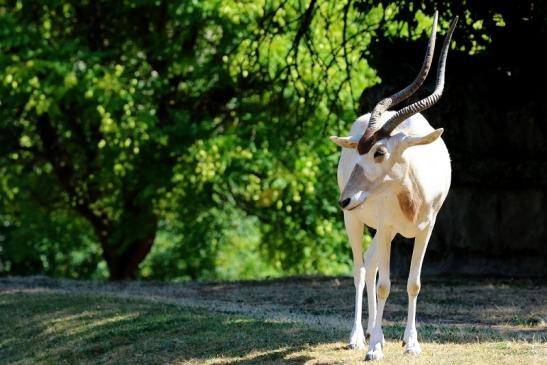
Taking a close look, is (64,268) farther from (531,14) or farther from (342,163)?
(342,163)

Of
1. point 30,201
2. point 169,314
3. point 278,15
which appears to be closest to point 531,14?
point 278,15

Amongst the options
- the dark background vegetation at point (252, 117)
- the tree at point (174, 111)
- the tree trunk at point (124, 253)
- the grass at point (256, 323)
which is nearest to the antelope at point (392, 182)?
the grass at point (256, 323)

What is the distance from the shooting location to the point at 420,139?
775 cm

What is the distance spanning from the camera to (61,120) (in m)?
20.4

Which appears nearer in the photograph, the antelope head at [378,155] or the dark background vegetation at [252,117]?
the antelope head at [378,155]

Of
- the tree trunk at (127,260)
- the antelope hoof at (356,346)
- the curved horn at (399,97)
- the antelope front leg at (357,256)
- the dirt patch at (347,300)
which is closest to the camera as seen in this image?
the curved horn at (399,97)

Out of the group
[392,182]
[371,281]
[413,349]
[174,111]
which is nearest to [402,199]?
[392,182]

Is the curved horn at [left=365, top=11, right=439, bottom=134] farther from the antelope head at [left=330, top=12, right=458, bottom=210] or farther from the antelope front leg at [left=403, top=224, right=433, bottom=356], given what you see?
the antelope front leg at [left=403, top=224, right=433, bottom=356]

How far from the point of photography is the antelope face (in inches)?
304

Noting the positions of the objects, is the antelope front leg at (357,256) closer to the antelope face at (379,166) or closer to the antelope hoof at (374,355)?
the antelope hoof at (374,355)

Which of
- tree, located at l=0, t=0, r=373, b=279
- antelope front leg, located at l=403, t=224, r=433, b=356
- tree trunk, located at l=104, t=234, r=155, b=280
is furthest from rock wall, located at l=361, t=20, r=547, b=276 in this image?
tree trunk, located at l=104, t=234, r=155, b=280

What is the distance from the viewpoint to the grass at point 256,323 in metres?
8.96

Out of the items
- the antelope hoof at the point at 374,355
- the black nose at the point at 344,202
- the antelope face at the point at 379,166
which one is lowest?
the antelope hoof at the point at 374,355

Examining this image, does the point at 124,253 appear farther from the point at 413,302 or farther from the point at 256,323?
the point at 413,302
